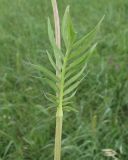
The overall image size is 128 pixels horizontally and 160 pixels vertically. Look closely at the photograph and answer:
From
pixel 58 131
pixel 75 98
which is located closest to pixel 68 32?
pixel 58 131

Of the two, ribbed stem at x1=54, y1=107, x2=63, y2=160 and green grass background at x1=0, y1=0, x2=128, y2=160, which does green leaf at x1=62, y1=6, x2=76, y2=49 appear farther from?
green grass background at x1=0, y1=0, x2=128, y2=160

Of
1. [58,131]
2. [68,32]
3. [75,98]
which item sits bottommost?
[58,131]

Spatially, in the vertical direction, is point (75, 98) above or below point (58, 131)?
above

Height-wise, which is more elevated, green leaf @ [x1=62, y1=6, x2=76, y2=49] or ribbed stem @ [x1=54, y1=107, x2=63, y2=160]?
green leaf @ [x1=62, y1=6, x2=76, y2=49]

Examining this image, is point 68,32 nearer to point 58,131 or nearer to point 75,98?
point 58,131

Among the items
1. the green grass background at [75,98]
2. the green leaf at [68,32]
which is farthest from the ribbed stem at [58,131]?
the green grass background at [75,98]

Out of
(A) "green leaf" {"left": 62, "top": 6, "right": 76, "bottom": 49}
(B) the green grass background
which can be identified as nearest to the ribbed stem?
(A) "green leaf" {"left": 62, "top": 6, "right": 76, "bottom": 49}

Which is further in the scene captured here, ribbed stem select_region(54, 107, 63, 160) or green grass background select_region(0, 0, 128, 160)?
green grass background select_region(0, 0, 128, 160)

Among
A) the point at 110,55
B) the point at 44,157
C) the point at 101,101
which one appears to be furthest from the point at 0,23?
the point at 44,157

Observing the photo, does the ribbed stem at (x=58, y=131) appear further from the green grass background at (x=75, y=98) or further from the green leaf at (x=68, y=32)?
the green grass background at (x=75, y=98)

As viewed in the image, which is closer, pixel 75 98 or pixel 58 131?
pixel 58 131
